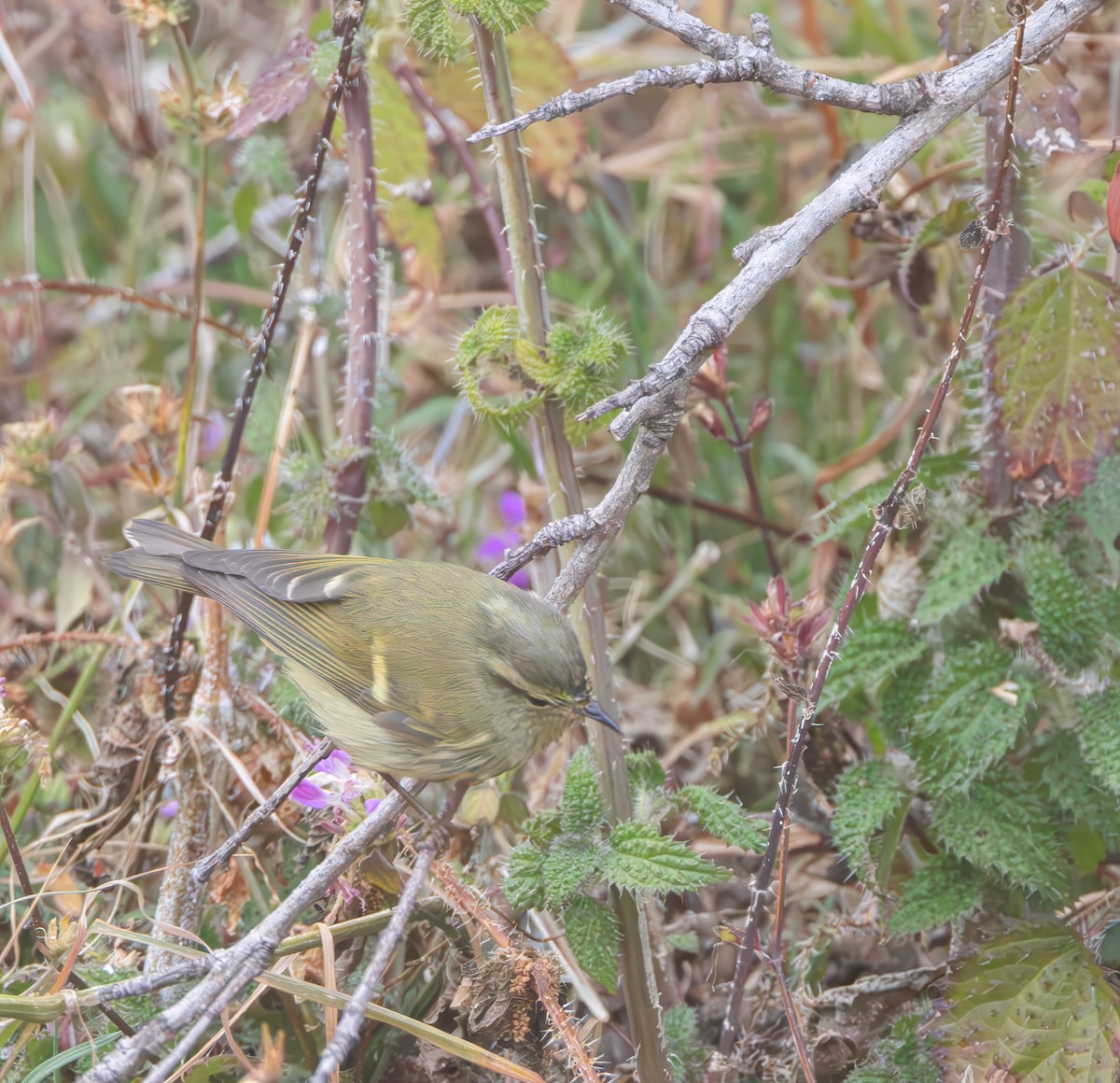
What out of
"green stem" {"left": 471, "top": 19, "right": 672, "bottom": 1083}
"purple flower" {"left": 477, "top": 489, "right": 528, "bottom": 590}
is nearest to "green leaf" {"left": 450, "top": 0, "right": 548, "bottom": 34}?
"green stem" {"left": 471, "top": 19, "right": 672, "bottom": 1083}

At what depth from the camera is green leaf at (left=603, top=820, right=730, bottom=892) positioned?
1842 millimetres

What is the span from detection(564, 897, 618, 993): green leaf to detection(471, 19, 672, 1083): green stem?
8 centimetres

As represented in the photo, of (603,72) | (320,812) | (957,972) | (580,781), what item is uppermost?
(603,72)

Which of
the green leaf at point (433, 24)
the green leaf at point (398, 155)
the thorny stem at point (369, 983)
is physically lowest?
the thorny stem at point (369, 983)

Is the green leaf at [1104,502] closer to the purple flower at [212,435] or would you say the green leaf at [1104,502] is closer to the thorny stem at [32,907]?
the thorny stem at [32,907]

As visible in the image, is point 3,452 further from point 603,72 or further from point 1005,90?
point 603,72

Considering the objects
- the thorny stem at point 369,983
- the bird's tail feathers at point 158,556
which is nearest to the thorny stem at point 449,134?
the bird's tail feathers at point 158,556

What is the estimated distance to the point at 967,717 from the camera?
219cm

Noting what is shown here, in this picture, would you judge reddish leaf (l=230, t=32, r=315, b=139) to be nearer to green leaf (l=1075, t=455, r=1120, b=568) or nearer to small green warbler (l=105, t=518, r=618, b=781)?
small green warbler (l=105, t=518, r=618, b=781)

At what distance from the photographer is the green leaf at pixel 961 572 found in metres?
2.28

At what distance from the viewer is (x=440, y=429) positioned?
14.6 ft

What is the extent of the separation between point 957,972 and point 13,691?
1.93 meters

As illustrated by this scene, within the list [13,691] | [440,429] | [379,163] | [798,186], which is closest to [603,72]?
[798,186]

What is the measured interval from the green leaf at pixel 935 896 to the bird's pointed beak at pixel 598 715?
58 cm
